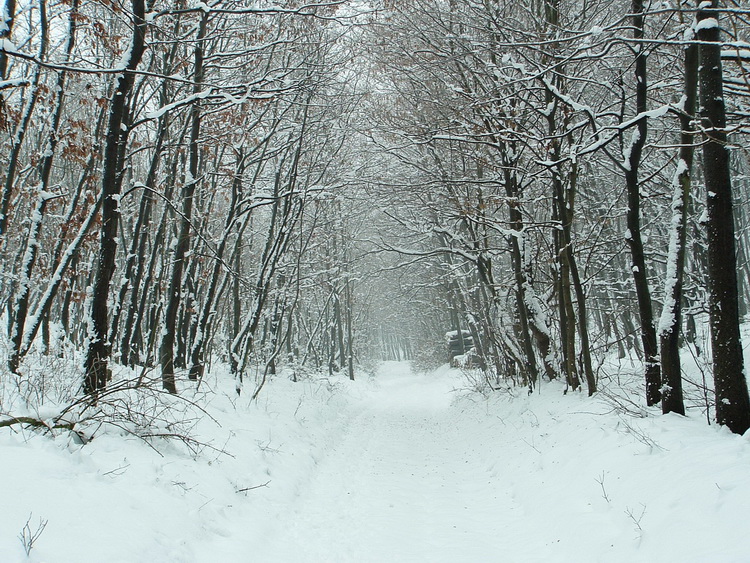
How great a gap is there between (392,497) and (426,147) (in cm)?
824

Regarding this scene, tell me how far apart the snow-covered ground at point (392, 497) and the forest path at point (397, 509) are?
2 centimetres

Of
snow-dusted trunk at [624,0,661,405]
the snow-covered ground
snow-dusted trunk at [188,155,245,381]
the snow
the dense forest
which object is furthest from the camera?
snow-dusted trunk at [188,155,245,381]

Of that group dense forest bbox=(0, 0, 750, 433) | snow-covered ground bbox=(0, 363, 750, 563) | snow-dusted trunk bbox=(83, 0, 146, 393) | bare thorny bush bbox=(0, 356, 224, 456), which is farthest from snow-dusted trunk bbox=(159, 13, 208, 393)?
bare thorny bush bbox=(0, 356, 224, 456)

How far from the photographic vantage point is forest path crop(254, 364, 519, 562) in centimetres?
420

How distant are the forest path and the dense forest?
2214mm

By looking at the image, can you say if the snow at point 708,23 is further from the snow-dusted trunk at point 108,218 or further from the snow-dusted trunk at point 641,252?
the snow-dusted trunk at point 108,218

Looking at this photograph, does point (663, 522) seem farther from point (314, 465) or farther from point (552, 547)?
point (314, 465)

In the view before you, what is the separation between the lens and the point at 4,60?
7.16 meters

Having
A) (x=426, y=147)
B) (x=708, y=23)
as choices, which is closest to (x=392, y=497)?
(x=708, y=23)

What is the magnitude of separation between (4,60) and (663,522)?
1008 centimetres

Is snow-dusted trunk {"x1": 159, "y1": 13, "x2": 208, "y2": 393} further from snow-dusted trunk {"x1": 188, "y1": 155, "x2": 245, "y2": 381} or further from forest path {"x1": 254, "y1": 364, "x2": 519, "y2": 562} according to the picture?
forest path {"x1": 254, "y1": 364, "x2": 519, "y2": 562}

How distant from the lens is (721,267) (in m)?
4.35

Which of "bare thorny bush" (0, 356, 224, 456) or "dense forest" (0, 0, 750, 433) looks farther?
"dense forest" (0, 0, 750, 433)

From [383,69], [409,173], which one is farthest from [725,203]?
[409,173]
